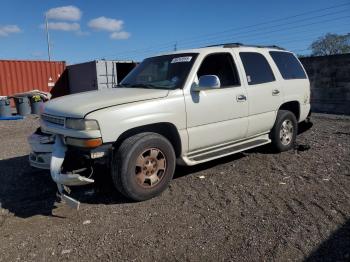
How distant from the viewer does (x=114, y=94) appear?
15.9ft

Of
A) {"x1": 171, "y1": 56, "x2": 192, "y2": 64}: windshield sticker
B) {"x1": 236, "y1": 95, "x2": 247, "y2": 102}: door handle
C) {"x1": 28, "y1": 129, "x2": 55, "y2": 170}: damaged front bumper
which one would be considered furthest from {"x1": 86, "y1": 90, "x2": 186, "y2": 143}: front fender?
{"x1": 236, "y1": 95, "x2": 247, "y2": 102}: door handle

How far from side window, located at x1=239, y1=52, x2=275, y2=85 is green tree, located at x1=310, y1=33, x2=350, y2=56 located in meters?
50.5

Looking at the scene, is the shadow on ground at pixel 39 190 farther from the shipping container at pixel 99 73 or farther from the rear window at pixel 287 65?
the shipping container at pixel 99 73

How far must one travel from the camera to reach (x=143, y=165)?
4516mm

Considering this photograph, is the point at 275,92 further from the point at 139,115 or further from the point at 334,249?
the point at 334,249

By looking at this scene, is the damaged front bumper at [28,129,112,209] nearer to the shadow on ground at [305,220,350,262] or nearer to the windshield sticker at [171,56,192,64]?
the windshield sticker at [171,56,192,64]

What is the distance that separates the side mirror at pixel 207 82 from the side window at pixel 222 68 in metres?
0.37

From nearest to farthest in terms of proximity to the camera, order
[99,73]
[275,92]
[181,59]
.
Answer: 1. [181,59]
2. [275,92]
3. [99,73]

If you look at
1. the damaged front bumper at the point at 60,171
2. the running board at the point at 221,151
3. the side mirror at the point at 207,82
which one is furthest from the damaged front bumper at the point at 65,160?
the side mirror at the point at 207,82

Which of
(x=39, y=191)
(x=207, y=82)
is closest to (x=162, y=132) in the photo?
(x=207, y=82)

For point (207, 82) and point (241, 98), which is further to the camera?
point (241, 98)

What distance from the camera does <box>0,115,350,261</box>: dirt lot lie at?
3354mm

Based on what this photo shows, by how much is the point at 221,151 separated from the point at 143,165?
1407mm

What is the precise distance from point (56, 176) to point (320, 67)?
1191 centimetres
